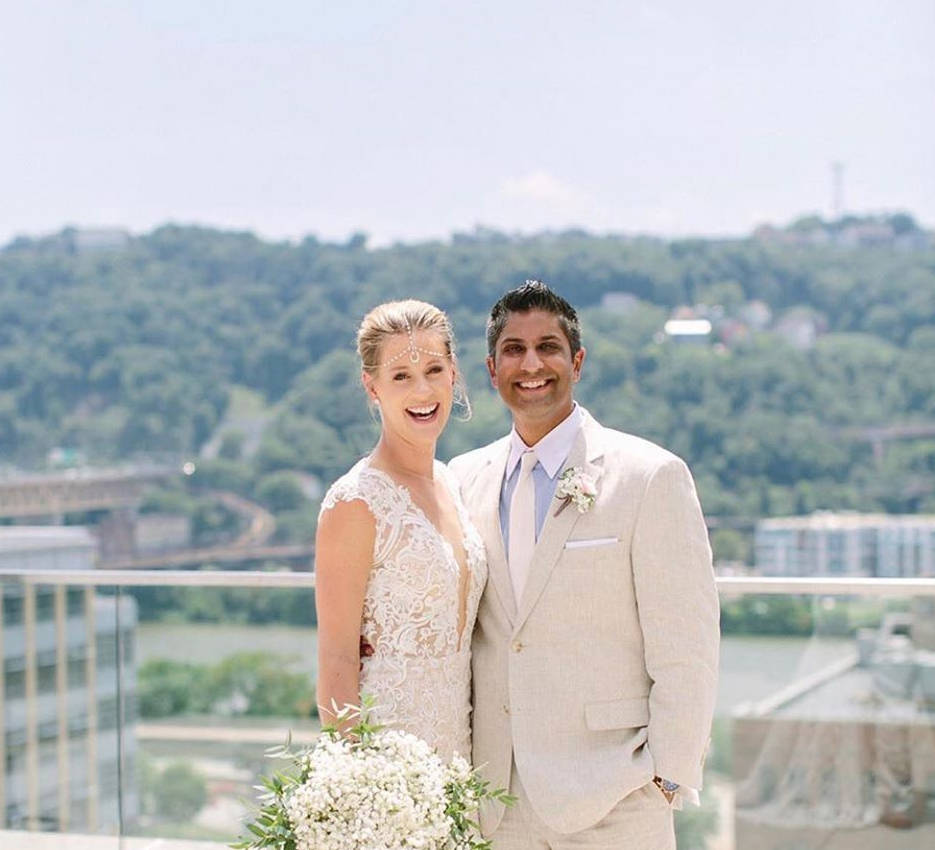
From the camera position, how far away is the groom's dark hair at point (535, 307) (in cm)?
243

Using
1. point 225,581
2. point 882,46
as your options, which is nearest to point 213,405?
point 882,46

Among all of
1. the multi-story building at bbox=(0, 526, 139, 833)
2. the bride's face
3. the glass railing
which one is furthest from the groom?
the multi-story building at bbox=(0, 526, 139, 833)

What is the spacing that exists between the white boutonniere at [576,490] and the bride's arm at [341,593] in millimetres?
344

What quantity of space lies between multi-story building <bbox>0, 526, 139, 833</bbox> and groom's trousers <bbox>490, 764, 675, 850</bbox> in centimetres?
194

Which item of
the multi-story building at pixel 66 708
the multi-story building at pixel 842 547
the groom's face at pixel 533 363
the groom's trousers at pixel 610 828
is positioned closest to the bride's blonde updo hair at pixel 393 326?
the groom's face at pixel 533 363

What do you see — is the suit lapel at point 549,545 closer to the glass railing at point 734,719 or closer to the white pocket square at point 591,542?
the white pocket square at point 591,542

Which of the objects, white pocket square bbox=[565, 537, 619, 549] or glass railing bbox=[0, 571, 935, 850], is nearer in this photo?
white pocket square bbox=[565, 537, 619, 549]

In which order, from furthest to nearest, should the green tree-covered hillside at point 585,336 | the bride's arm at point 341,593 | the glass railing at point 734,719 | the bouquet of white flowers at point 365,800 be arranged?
the green tree-covered hillside at point 585,336, the glass railing at point 734,719, the bride's arm at point 341,593, the bouquet of white flowers at point 365,800

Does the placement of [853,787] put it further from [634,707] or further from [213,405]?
[213,405]

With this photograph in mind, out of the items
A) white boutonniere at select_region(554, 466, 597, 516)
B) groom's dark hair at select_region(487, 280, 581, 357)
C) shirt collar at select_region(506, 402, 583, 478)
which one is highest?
groom's dark hair at select_region(487, 280, 581, 357)

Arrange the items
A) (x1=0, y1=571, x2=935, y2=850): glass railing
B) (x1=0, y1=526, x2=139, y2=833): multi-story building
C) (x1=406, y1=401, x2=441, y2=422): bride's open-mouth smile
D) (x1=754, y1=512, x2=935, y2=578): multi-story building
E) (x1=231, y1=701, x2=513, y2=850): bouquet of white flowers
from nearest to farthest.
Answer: (x1=231, y1=701, x2=513, y2=850): bouquet of white flowers < (x1=406, y1=401, x2=441, y2=422): bride's open-mouth smile < (x1=0, y1=571, x2=935, y2=850): glass railing < (x1=0, y1=526, x2=139, y2=833): multi-story building < (x1=754, y1=512, x2=935, y2=578): multi-story building

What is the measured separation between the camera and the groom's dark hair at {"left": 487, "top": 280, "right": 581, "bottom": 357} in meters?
2.43

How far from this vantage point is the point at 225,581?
398cm

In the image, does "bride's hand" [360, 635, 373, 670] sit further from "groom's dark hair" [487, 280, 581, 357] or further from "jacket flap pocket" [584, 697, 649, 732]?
"groom's dark hair" [487, 280, 581, 357]
